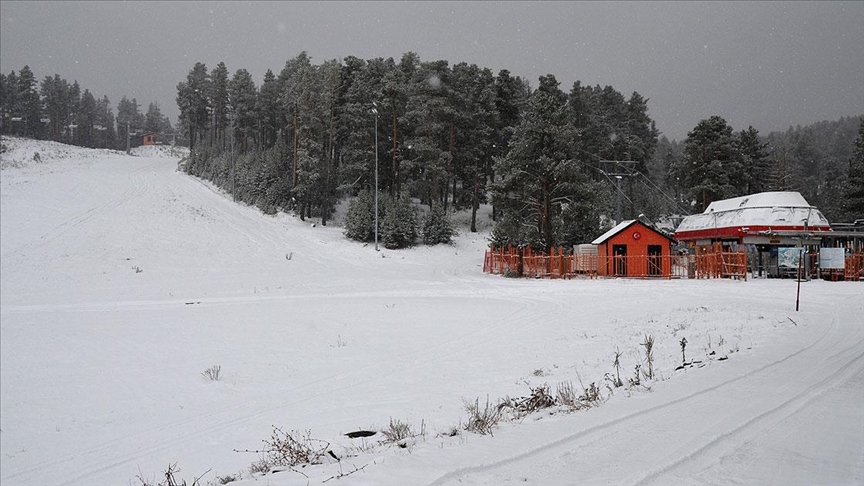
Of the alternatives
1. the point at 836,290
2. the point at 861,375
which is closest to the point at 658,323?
the point at 861,375

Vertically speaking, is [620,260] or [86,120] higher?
[86,120]

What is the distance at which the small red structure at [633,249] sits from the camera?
33.8m

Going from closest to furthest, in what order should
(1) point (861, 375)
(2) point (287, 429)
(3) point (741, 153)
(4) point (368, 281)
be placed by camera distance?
(1) point (861, 375), (2) point (287, 429), (4) point (368, 281), (3) point (741, 153)

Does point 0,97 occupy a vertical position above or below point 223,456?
above

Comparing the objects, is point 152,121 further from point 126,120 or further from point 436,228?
point 436,228

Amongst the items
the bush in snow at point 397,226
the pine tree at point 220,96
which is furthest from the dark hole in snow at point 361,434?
the pine tree at point 220,96

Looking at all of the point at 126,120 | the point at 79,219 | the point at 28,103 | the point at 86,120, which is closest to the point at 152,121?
the point at 126,120

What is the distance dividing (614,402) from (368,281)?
2458cm

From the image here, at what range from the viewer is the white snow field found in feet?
13.9

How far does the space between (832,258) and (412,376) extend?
2875 centimetres

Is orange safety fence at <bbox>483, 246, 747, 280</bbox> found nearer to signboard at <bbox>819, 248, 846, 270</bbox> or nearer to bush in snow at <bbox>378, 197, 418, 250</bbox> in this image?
signboard at <bbox>819, 248, 846, 270</bbox>

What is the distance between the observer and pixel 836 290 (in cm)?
2175

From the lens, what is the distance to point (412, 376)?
35.2ft

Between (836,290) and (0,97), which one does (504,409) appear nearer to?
(836,290)
